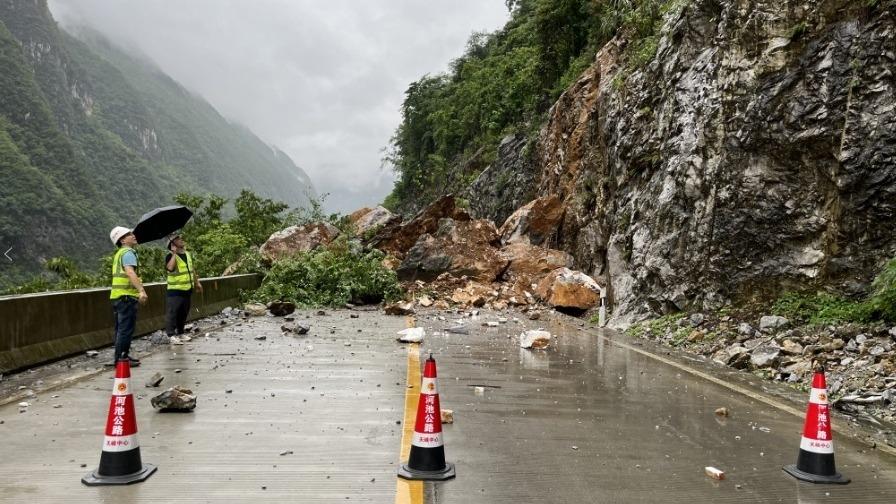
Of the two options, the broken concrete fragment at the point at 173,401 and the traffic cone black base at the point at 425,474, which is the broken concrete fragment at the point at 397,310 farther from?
the traffic cone black base at the point at 425,474

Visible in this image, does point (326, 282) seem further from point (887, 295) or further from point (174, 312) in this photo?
point (887, 295)

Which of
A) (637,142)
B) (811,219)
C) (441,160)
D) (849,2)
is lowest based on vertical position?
(811,219)

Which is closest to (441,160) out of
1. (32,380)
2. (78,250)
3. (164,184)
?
(32,380)

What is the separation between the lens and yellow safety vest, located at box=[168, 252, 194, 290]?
11.0 m

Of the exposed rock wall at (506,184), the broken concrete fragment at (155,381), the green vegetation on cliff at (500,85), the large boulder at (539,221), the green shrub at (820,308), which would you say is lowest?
the broken concrete fragment at (155,381)

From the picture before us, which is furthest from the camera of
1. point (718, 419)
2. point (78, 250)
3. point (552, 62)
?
point (78, 250)

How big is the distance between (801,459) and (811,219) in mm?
7796

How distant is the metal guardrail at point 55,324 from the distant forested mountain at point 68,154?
81.9 ft

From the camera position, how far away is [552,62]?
32344mm

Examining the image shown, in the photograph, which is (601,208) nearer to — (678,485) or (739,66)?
(739,66)

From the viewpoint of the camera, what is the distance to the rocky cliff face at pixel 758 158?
1049 cm

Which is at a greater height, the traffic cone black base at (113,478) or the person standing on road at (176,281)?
the person standing on road at (176,281)

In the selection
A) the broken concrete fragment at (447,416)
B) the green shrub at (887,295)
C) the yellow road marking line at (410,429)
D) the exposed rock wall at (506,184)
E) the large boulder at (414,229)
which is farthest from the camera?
the exposed rock wall at (506,184)

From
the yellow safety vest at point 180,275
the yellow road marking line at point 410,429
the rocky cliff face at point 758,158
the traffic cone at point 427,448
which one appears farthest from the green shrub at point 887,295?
the yellow safety vest at point 180,275
